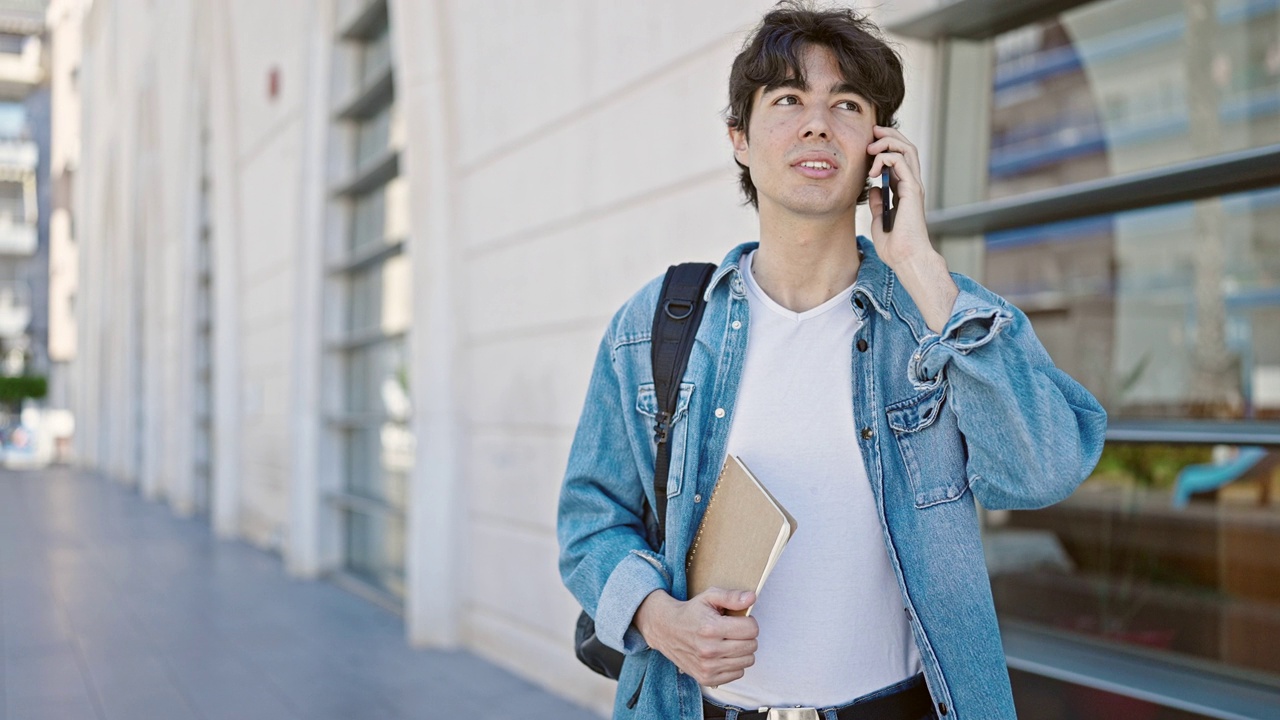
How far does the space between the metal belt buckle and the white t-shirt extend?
1cm

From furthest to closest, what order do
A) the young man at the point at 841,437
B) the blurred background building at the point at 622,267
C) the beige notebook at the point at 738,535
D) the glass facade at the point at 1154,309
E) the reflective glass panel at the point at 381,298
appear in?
the reflective glass panel at the point at 381,298 → the glass facade at the point at 1154,309 → the blurred background building at the point at 622,267 → the young man at the point at 841,437 → the beige notebook at the point at 738,535

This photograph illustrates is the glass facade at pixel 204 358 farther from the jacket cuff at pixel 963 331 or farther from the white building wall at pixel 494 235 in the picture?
the jacket cuff at pixel 963 331

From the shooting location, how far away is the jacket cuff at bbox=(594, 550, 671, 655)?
5.82ft

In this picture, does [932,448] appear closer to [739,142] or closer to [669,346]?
[669,346]

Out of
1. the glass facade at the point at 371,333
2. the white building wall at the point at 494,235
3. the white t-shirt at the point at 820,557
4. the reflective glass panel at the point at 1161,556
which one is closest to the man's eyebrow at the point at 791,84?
the white t-shirt at the point at 820,557

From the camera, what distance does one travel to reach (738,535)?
1652mm

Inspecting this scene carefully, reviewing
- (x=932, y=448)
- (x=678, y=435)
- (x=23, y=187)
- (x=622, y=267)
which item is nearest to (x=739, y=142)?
(x=678, y=435)

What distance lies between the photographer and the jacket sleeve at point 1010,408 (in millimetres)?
1594

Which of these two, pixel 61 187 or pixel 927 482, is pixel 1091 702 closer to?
pixel 927 482

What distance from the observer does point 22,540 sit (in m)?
11.8

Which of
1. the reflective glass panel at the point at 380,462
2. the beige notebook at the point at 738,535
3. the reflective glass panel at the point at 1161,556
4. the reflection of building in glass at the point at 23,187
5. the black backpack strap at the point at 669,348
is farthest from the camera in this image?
the reflection of building in glass at the point at 23,187

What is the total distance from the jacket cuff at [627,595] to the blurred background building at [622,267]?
66.5 inches

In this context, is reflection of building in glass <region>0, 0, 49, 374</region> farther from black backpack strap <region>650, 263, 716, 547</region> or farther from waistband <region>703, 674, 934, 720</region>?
waistband <region>703, 674, 934, 720</region>

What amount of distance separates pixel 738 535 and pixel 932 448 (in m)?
0.36
